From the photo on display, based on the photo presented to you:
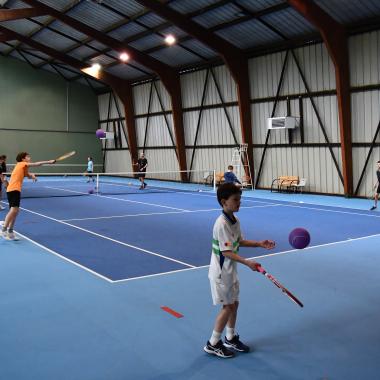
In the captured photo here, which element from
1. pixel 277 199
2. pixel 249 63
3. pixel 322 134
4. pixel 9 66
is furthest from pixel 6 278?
pixel 9 66

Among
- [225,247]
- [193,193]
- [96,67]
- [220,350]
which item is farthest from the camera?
[96,67]

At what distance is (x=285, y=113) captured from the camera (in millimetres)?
23375

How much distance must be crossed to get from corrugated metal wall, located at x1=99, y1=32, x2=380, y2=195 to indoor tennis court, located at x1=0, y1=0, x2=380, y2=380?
8 cm

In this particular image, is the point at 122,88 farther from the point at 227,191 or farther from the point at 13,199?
the point at 227,191

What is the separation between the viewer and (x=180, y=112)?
29.9m

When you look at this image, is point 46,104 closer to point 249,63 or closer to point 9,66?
point 9,66

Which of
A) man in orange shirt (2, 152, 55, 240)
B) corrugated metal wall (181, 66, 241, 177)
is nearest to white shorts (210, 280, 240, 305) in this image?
man in orange shirt (2, 152, 55, 240)

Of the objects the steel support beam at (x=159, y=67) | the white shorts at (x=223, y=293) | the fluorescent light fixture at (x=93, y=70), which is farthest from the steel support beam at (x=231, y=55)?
the white shorts at (x=223, y=293)

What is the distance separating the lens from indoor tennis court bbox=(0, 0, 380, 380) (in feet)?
16.3

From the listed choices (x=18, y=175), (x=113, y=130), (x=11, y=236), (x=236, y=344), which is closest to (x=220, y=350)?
(x=236, y=344)

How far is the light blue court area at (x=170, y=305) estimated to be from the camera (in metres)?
4.62

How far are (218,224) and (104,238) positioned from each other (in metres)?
7.13

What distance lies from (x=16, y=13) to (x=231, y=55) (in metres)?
10.9

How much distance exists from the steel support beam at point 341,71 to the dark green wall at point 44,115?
24.9 meters
